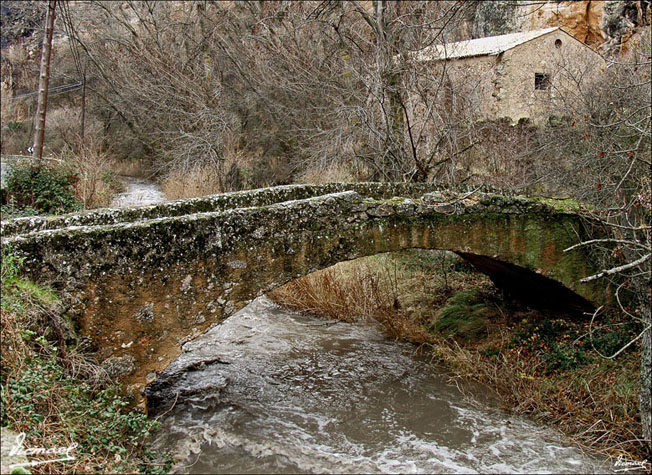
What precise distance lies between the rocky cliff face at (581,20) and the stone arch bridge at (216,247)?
12722 mm

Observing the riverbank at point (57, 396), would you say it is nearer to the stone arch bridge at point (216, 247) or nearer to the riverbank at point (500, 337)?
the stone arch bridge at point (216, 247)

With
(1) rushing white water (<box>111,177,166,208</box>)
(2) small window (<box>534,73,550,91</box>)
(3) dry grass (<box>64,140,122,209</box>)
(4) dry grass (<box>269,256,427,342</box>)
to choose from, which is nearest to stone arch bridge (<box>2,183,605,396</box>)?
(4) dry grass (<box>269,256,427,342</box>)

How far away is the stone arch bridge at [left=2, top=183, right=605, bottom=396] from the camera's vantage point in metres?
4.83

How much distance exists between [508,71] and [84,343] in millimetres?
16939

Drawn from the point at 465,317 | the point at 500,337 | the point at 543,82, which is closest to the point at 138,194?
the point at 465,317

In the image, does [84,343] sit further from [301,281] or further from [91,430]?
[301,281]

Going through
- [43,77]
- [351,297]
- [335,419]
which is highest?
[43,77]

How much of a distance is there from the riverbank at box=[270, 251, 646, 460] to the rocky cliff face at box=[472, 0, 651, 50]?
11171mm

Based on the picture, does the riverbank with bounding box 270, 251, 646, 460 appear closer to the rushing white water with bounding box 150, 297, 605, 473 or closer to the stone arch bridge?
the rushing white water with bounding box 150, 297, 605, 473

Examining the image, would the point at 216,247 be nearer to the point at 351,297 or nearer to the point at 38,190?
the point at 351,297

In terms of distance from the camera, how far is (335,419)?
6.11 metres

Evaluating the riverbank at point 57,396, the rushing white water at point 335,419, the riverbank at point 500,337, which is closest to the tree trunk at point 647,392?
the riverbank at point 500,337

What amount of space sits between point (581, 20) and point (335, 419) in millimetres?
21003

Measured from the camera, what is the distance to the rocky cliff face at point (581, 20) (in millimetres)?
18250
